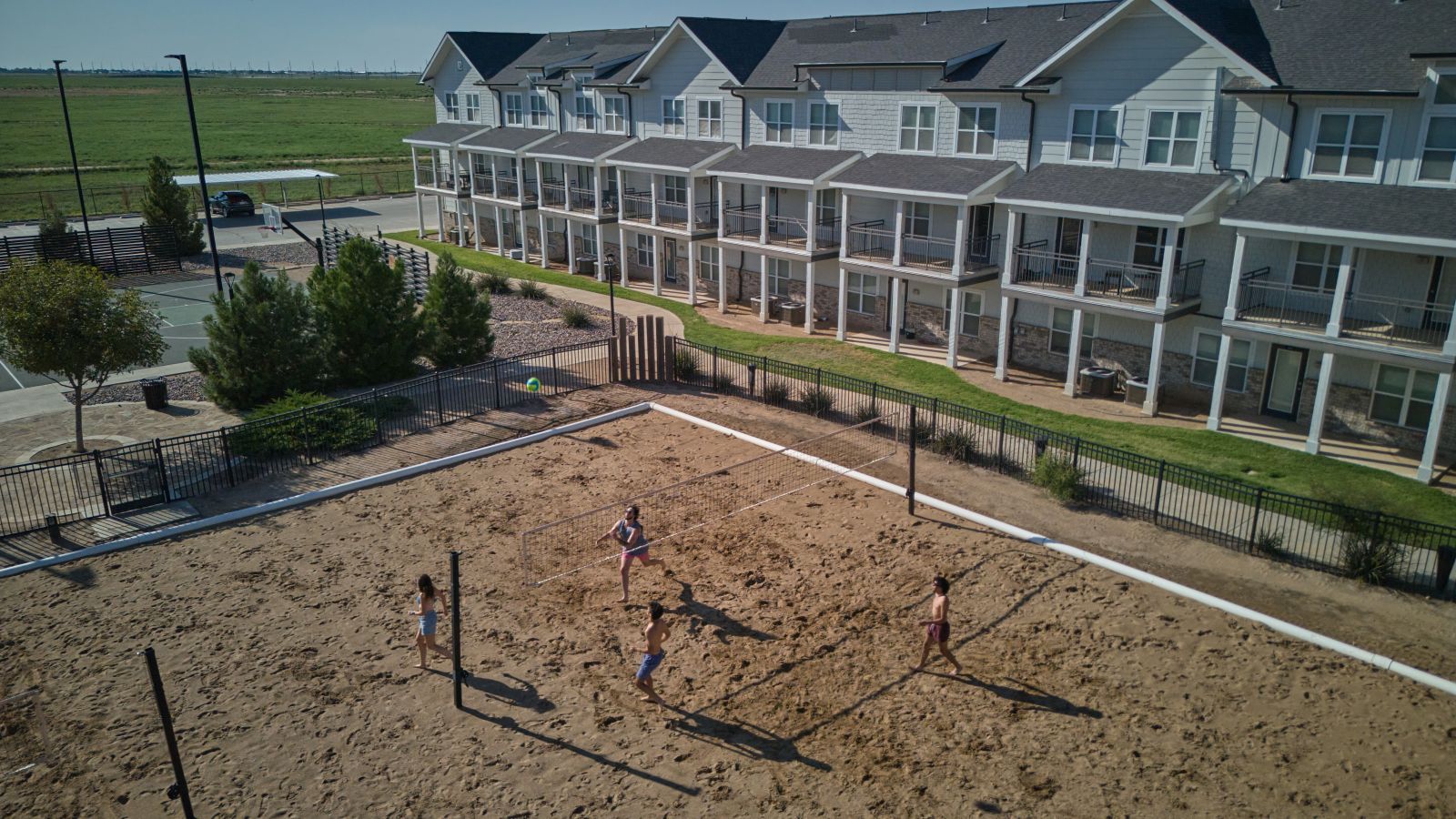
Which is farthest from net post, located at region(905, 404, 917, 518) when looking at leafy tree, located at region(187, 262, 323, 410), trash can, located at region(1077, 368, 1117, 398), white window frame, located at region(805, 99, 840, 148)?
white window frame, located at region(805, 99, 840, 148)

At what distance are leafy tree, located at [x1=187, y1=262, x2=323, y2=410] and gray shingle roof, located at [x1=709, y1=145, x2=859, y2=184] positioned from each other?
656 inches

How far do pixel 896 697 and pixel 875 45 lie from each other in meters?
27.6

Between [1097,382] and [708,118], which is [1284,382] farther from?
[708,118]

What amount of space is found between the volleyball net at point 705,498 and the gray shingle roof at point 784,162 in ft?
42.4

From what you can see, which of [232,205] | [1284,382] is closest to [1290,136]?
[1284,382]

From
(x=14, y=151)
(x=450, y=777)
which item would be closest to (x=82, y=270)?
(x=450, y=777)

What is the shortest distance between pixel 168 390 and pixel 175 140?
108397 mm

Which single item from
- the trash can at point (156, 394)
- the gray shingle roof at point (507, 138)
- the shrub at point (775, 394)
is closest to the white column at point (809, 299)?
the shrub at point (775, 394)

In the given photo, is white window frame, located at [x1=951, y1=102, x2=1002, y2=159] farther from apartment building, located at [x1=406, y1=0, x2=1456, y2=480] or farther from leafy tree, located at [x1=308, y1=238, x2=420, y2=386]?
leafy tree, located at [x1=308, y1=238, x2=420, y2=386]

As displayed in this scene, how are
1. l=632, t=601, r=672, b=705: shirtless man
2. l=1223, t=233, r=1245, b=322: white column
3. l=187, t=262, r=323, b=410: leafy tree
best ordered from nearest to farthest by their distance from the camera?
l=632, t=601, r=672, b=705: shirtless man, l=1223, t=233, r=1245, b=322: white column, l=187, t=262, r=323, b=410: leafy tree

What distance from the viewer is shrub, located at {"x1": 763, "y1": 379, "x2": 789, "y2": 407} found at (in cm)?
2692

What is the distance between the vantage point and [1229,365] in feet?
88.2

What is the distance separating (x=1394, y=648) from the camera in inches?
605

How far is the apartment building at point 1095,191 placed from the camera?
23359mm
